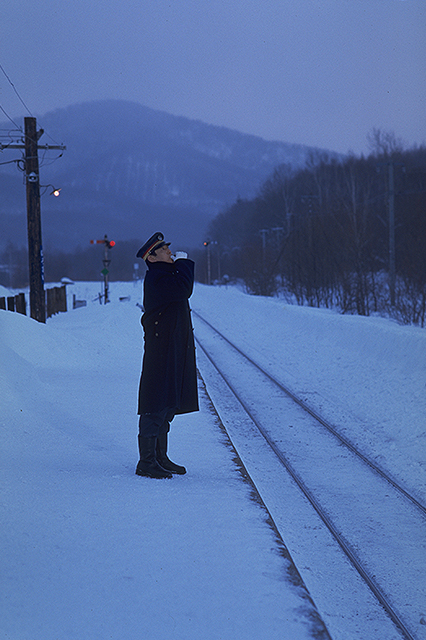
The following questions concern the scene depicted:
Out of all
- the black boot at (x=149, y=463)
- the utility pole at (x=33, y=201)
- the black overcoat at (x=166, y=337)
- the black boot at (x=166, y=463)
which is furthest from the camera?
the utility pole at (x=33, y=201)

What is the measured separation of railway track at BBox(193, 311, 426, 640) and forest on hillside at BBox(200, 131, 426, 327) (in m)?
13.6

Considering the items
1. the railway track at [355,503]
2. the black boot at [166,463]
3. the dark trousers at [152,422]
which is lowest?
the railway track at [355,503]

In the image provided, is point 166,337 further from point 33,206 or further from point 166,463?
point 33,206

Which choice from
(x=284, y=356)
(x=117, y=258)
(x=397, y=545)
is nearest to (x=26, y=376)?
(x=397, y=545)

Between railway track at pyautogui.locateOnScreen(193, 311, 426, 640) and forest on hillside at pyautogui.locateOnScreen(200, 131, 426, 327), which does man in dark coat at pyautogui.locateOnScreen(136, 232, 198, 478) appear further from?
forest on hillside at pyautogui.locateOnScreen(200, 131, 426, 327)

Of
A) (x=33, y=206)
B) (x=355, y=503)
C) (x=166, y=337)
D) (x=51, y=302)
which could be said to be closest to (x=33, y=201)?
(x=33, y=206)

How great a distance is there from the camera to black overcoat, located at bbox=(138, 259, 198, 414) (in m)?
5.00

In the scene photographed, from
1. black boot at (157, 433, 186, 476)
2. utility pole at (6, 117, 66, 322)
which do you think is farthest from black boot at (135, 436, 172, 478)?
utility pole at (6, 117, 66, 322)

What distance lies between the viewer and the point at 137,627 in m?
3.04

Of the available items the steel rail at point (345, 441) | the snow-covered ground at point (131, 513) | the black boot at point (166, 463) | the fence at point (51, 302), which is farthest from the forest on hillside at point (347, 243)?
the black boot at point (166, 463)

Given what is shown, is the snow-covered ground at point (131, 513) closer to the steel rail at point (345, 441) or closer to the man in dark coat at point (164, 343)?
the steel rail at point (345, 441)

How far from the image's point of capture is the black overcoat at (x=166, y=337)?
5.00 meters

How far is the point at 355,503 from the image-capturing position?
5449 millimetres

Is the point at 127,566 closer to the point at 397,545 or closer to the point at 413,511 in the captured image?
the point at 397,545
